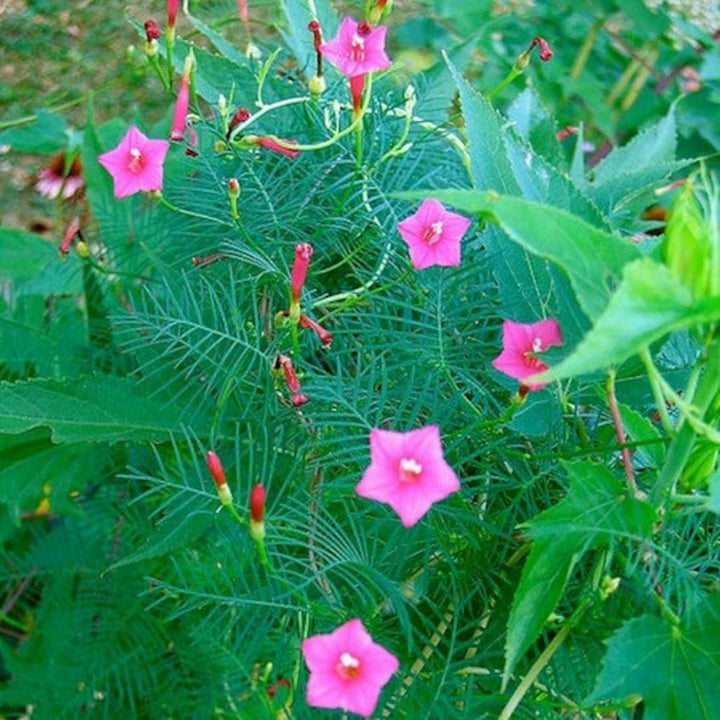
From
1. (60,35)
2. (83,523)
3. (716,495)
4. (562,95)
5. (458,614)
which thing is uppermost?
(716,495)

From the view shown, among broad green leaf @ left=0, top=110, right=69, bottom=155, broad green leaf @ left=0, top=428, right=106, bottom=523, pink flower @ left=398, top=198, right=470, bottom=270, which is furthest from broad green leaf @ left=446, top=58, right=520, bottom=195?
broad green leaf @ left=0, top=110, right=69, bottom=155

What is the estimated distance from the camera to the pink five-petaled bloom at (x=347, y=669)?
0.40 meters

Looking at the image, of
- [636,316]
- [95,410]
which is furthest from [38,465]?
[636,316]

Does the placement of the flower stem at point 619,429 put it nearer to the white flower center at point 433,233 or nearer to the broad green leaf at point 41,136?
the white flower center at point 433,233

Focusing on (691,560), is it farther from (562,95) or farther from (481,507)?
(562,95)

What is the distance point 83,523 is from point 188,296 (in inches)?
13.2

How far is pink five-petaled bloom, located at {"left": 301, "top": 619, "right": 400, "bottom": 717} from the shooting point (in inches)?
15.6

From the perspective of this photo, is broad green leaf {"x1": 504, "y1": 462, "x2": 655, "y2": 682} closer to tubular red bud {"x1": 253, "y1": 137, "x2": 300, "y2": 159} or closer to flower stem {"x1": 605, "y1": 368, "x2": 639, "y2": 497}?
flower stem {"x1": 605, "y1": 368, "x2": 639, "y2": 497}

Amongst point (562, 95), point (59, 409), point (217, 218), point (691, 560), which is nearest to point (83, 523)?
point (59, 409)

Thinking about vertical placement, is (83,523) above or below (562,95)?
below

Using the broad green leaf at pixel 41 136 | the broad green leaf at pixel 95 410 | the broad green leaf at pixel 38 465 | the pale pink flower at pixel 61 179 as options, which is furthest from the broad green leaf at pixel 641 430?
the broad green leaf at pixel 41 136

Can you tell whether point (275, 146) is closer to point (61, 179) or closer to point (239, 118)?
point (239, 118)

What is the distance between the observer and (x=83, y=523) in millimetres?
790

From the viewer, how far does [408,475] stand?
39 cm
